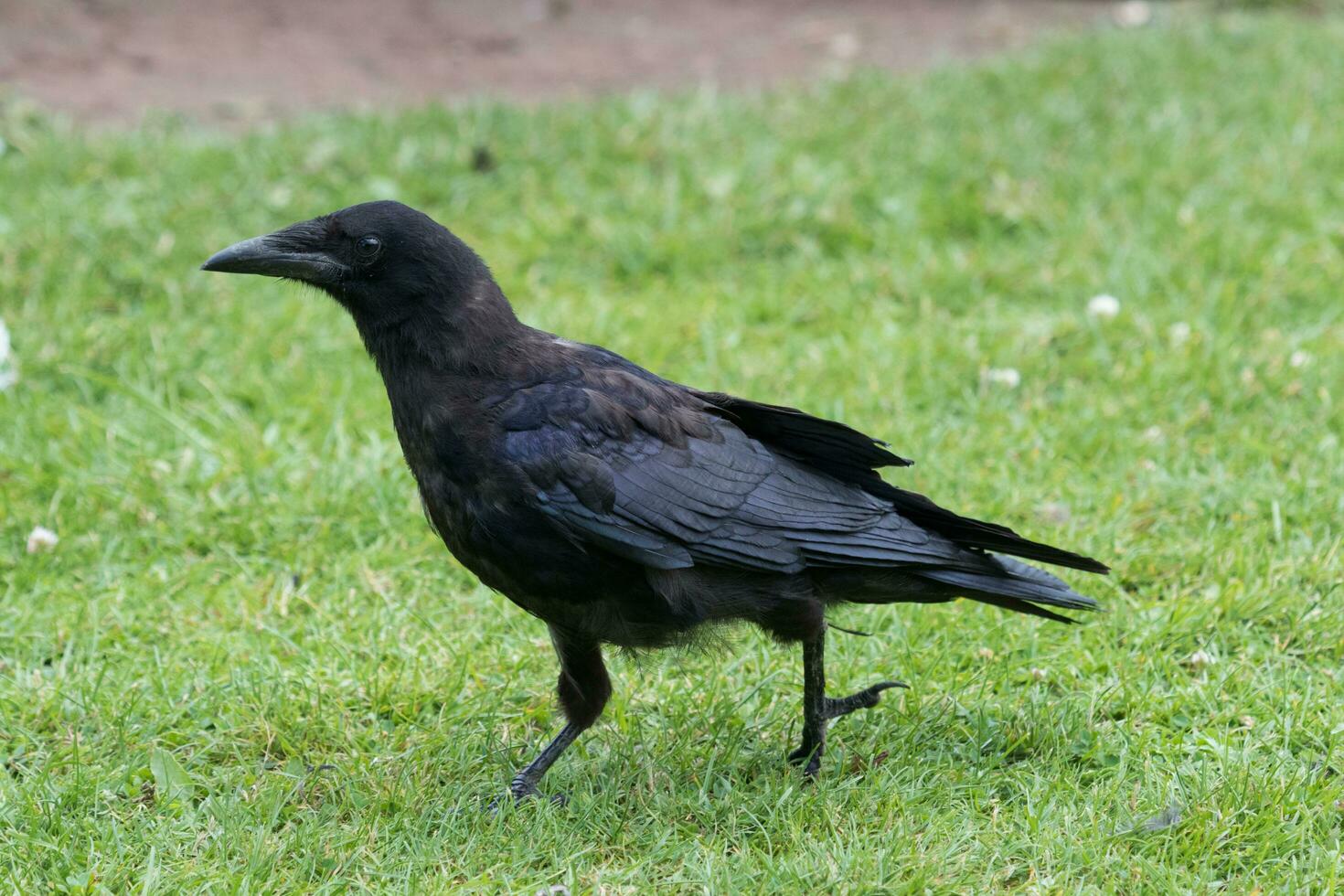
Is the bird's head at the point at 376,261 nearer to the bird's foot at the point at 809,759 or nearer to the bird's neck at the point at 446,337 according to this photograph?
the bird's neck at the point at 446,337

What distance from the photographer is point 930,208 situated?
687 centimetres

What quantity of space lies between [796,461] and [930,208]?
350 cm

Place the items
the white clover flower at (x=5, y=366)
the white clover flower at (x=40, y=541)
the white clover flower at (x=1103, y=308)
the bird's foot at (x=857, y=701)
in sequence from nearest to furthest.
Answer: the bird's foot at (x=857, y=701)
the white clover flower at (x=40, y=541)
the white clover flower at (x=5, y=366)
the white clover flower at (x=1103, y=308)

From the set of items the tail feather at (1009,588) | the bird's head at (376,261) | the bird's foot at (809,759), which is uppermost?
the bird's head at (376,261)

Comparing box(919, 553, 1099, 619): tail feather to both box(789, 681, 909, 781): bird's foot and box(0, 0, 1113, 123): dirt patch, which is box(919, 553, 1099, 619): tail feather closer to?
box(789, 681, 909, 781): bird's foot

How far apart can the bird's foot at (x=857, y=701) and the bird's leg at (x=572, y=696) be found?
0.57 meters

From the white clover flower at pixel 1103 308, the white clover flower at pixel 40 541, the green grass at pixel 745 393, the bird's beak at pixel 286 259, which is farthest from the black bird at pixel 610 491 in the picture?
the white clover flower at pixel 1103 308

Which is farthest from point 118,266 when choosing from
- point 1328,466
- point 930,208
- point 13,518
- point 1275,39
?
point 1275,39

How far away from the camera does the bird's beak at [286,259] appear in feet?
11.8

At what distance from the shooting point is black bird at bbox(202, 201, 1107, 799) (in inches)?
131

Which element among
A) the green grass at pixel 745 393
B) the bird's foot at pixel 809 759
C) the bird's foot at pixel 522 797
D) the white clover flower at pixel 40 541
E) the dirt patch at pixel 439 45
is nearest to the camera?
the green grass at pixel 745 393

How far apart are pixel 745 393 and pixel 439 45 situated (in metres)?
5.04

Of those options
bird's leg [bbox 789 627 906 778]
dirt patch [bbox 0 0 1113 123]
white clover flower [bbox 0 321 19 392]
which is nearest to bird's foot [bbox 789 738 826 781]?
bird's leg [bbox 789 627 906 778]

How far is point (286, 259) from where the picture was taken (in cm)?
359
